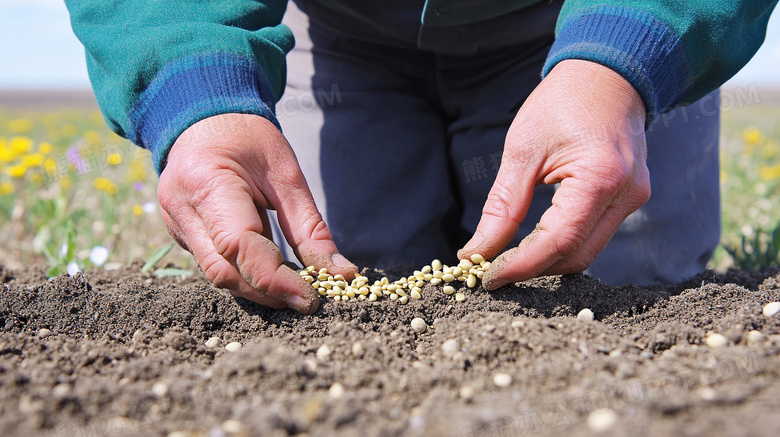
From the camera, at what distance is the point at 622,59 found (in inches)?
61.7

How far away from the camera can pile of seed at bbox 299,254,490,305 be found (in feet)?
5.01

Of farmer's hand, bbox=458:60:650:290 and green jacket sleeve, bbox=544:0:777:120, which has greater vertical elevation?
green jacket sleeve, bbox=544:0:777:120

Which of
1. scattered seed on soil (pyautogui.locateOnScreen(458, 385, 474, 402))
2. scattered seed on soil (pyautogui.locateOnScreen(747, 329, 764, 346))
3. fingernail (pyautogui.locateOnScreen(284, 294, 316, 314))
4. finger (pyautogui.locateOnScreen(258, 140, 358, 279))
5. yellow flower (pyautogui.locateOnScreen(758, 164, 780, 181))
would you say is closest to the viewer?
scattered seed on soil (pyautogui.locateOnScreen(458, 385, 474, 402))

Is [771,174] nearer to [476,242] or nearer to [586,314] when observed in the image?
[586,314]

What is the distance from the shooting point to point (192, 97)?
1.64 meters

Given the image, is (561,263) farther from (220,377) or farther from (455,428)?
(220,377)

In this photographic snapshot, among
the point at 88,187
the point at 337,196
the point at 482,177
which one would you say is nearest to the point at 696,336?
the point at 482,177

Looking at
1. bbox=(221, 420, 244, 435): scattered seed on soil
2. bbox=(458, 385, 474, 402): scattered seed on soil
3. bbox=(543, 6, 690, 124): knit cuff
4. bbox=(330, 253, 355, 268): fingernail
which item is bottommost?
bbox=(330, 253, 355, 268): fingernail

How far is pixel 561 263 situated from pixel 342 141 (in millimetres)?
1338

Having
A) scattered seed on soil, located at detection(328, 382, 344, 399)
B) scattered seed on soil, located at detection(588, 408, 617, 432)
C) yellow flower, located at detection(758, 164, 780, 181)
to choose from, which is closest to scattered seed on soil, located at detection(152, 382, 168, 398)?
scattered seed on soil, located at detection(328, 382, 344, 399)

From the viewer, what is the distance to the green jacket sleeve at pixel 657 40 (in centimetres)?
158

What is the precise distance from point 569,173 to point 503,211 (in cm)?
19

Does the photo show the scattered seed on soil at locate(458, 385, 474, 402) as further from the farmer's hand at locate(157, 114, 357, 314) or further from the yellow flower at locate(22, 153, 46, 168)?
the yellow flower at locate(22, 153, 46, 168)

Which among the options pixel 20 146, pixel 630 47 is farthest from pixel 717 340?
pixel 20 146
